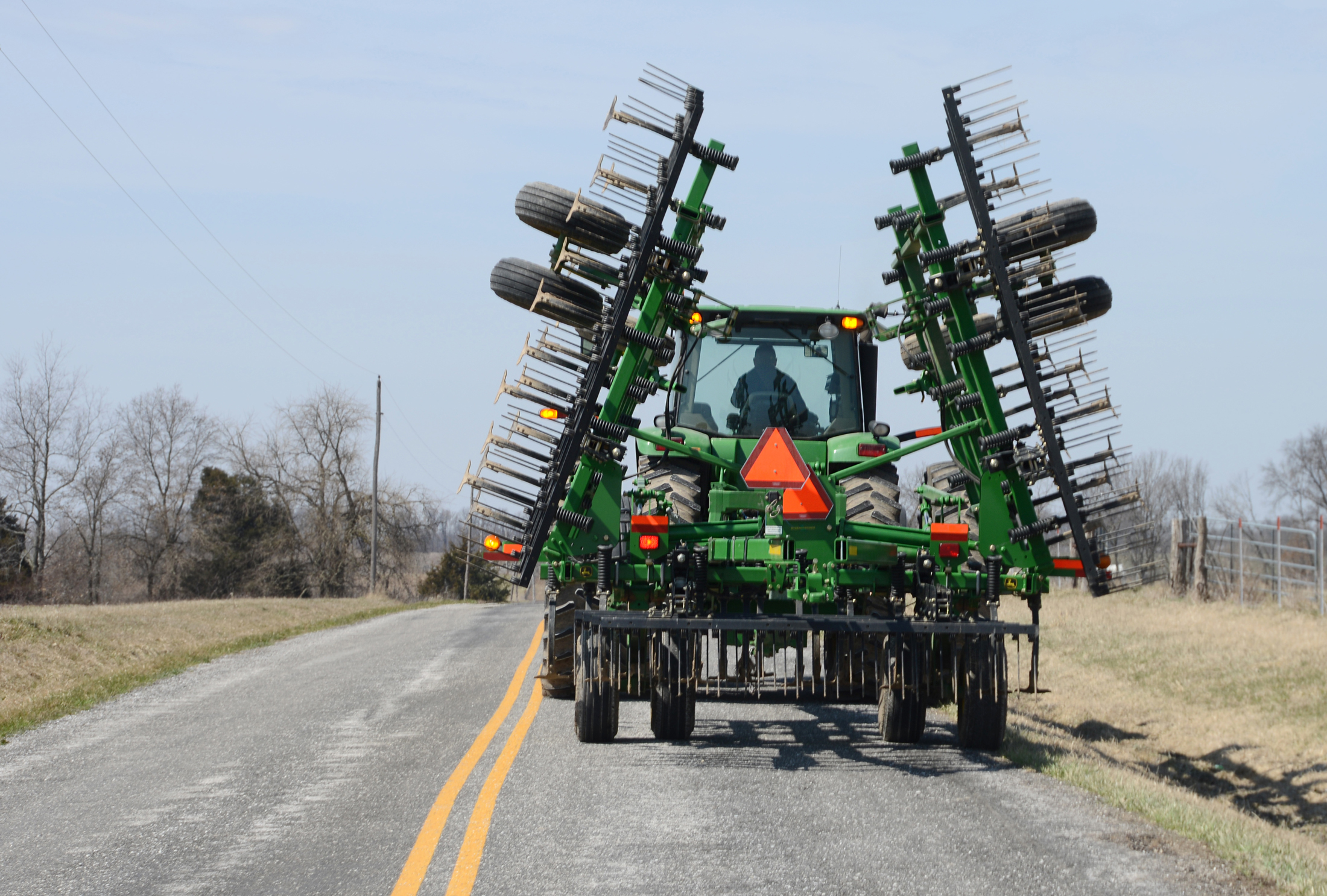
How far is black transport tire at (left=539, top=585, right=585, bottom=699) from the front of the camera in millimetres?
9547

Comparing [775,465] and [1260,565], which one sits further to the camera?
[1260,565]

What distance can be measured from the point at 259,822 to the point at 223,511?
176ft

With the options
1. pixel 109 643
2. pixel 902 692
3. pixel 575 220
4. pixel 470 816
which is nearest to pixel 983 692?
pixel 902 692

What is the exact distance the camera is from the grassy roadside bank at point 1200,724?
7051 millimetres

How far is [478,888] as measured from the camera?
5.36 metres

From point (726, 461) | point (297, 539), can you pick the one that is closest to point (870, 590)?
point (726, 461)

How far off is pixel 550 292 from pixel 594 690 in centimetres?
290

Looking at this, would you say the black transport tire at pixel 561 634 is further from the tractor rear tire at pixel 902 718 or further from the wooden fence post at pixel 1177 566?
the wooden fence post at pixel 1177 566

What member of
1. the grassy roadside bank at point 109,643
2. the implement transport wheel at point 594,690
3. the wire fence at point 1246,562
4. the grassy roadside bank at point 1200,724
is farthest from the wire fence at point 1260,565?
the grassy roadside bank at point 109,643

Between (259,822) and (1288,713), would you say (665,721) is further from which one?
(1288,713)

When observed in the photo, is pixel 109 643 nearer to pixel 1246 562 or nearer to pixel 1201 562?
pixel 1201 562

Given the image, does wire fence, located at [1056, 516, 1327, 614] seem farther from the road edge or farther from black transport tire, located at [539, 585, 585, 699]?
black transport tire, located at [539, 585, 585, 699]

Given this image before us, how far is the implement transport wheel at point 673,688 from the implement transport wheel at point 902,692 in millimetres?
1342

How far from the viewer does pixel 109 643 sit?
18219mm
